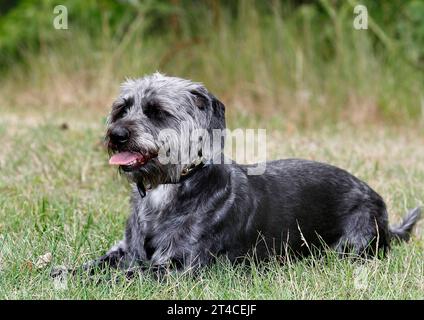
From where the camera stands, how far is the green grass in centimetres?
468

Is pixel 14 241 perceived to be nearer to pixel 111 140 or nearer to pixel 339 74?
pixel 111 140

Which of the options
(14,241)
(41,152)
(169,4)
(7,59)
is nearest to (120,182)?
(41,152)

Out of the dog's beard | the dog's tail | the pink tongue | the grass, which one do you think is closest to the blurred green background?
the grass

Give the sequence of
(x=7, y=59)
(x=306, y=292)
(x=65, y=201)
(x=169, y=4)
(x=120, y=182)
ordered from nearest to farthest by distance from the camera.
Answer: (x=306, y=292) → (x=65, y=201) → (x=120, y=182) → (x=169, y=4) → (x=7, y=59)

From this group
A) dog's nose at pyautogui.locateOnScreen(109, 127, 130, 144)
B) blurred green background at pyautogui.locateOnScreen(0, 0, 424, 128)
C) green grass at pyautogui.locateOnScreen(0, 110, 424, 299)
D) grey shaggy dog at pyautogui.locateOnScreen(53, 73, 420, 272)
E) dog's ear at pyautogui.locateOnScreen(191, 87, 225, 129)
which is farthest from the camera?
blurred green background at pyautogui.locateOnScreen(0, 0, 424, 128)

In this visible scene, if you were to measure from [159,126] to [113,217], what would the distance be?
153 centimetres

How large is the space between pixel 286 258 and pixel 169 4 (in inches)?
332

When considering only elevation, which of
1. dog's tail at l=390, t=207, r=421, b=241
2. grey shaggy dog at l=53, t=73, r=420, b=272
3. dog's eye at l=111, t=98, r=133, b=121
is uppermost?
dog's eye at l=111, t=98, r=133, b=121

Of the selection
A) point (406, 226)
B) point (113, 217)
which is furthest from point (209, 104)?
point (406, 226)

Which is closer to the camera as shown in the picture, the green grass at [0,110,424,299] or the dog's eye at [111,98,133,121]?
the green grass at [0,110,424,299]

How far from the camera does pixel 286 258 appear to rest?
213 inches

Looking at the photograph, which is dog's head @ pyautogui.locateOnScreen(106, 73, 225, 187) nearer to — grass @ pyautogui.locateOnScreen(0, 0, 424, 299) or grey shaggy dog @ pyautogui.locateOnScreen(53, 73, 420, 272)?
grey shaggy dog @ pyautogui.locateOnScreen(53, 73, 420, 272)

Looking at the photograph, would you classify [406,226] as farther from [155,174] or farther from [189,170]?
[155,174]

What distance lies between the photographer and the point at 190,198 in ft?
16.7
